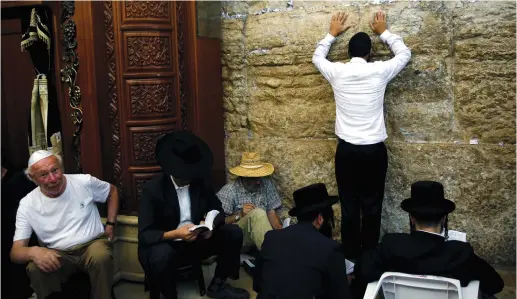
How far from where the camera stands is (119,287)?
4.79 metres

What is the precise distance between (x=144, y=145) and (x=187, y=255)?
126 cm

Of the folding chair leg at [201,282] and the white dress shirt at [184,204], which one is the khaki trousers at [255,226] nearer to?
the folding chair leg at [201,282]

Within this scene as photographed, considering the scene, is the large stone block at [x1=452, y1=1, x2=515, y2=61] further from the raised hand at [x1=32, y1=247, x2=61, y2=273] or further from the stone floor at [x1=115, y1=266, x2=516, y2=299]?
the raised hand at [x1=32, y1=247, x2=61, y2=273]

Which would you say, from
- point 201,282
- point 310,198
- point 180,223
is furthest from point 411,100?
point 201,282

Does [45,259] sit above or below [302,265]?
below

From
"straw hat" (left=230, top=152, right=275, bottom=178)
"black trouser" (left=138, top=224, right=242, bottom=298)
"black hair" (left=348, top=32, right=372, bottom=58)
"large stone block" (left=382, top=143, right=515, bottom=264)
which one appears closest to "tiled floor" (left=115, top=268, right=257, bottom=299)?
"black trouser" (left=138, top=224, right=242, bottom=298)

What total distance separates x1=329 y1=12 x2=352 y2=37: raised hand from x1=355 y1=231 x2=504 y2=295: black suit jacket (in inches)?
98.8

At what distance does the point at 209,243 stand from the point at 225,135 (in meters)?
1.84

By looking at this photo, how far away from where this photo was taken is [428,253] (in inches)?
119

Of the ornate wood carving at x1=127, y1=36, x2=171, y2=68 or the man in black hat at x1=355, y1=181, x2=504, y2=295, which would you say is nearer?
the man in black hat at x1=355, y1=181, x2=504, y2=295

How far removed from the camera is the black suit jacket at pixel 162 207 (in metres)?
4.13

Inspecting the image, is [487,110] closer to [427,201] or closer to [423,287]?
[427,201]

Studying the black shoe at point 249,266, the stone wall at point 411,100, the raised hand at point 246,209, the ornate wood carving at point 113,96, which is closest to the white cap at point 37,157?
the ornate wood carving at point 113,96

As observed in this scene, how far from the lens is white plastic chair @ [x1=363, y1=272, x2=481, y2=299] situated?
2.88 meters
